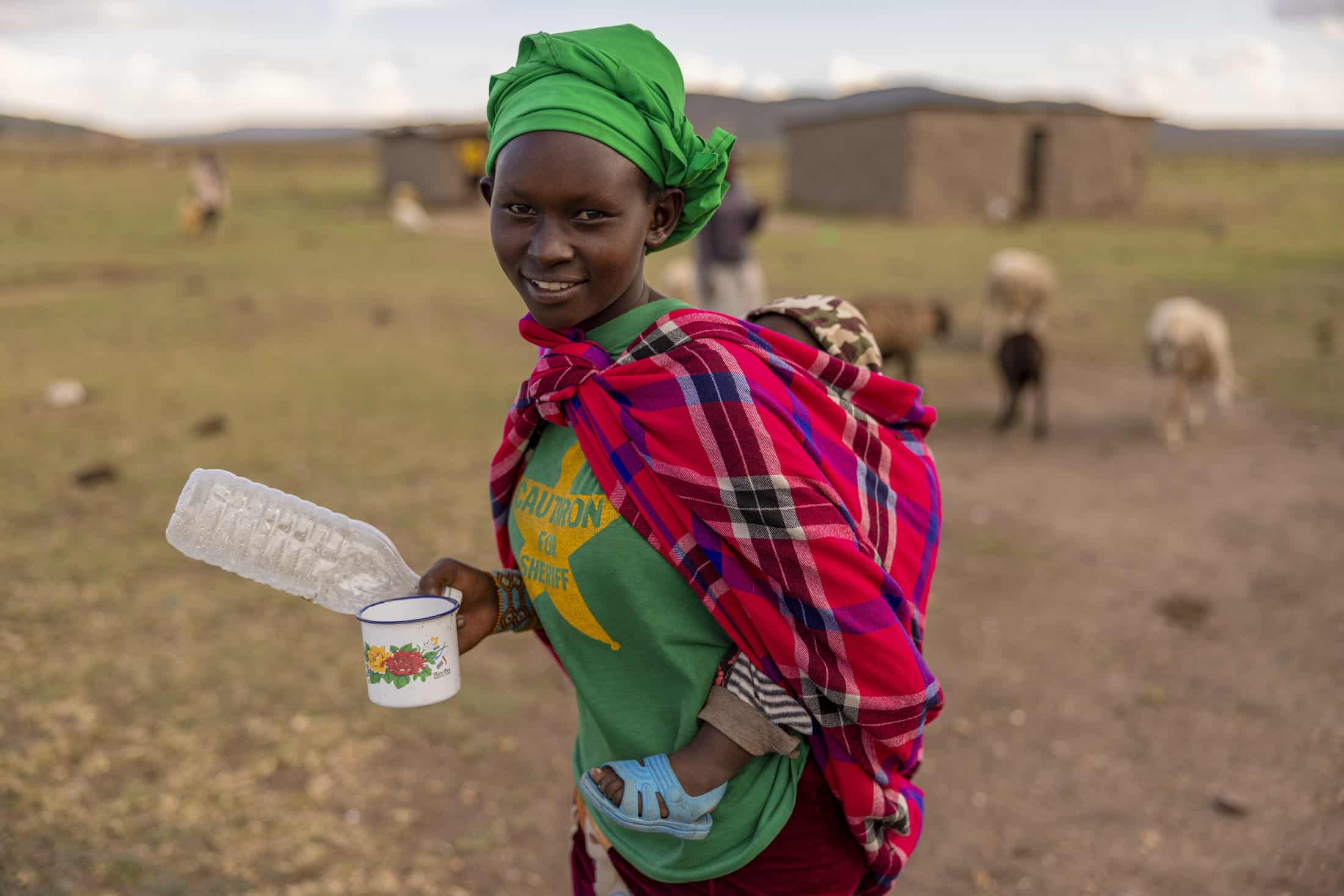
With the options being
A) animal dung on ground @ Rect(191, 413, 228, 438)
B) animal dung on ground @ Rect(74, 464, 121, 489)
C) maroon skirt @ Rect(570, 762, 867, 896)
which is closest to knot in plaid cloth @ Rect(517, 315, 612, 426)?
maroon skirt @ Rect(570, 762, 867, 896)

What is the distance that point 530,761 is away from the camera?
12.4 feet

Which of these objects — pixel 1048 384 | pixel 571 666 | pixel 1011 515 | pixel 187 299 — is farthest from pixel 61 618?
pixel 187 299

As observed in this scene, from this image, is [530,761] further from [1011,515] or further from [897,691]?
[1011,515]

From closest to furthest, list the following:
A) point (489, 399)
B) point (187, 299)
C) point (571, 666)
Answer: point (571, 666)
point (489, 399)
point (187, 299)

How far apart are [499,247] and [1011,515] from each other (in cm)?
554

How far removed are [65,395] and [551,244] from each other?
8643mm

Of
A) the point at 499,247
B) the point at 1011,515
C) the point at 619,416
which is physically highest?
the point at 499,247

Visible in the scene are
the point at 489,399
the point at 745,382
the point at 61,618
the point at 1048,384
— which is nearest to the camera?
the point at 745,382

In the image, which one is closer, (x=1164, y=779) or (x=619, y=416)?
(x=619, y=416)

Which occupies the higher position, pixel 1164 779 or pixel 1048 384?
pixel 1048 384

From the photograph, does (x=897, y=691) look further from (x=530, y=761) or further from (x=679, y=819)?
(x=530, y=761)

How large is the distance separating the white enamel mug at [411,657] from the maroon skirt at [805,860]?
0.50 m

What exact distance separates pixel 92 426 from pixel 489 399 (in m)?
3.12

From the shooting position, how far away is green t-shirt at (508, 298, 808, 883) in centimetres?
142
